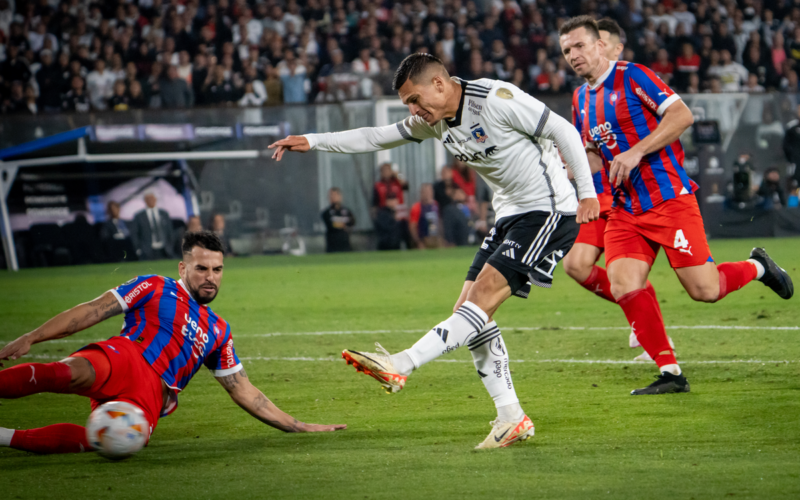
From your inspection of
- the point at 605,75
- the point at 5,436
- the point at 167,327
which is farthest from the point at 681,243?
the point at 5,436

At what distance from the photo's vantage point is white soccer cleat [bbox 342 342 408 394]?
377cm

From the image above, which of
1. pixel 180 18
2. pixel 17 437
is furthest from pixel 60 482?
pixel 180 18

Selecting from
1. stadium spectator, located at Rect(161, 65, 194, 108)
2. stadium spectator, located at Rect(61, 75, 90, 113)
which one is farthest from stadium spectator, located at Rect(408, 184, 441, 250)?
stadium spectator, located at Rect(61, 75, 90, 113)

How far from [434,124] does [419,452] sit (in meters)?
1.56

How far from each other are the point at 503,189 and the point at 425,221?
40.1ft

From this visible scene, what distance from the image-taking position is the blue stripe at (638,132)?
565 centimetres

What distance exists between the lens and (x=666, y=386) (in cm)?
530

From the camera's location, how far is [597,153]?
5.98m

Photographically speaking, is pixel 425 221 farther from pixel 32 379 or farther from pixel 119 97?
pixel 32 379

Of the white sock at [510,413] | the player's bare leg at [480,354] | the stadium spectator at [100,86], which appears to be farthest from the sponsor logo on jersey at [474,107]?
the stadium spectator at [100,86]

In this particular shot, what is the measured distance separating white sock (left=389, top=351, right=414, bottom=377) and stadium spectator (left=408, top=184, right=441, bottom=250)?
1265cm

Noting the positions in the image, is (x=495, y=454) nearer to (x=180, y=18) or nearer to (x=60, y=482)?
(x=60, y=482)

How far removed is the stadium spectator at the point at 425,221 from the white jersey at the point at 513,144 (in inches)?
466

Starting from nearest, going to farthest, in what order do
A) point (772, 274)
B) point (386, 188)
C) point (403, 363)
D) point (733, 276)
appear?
point (403, 363) → point (733, 276) → point (772, 274) → point (386, 188)
